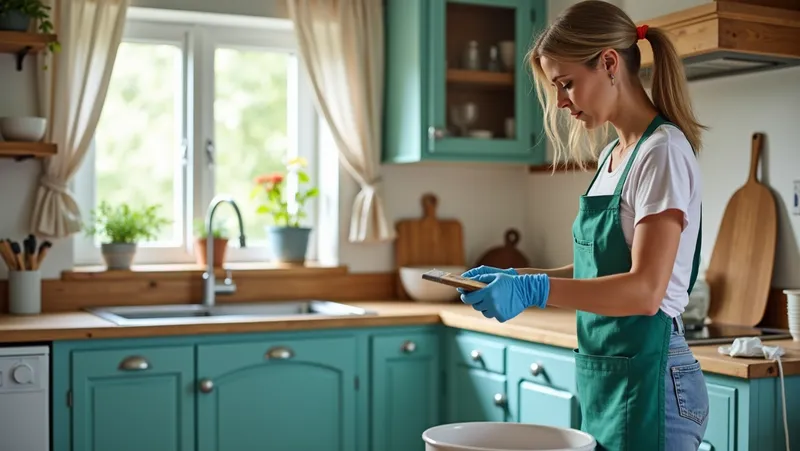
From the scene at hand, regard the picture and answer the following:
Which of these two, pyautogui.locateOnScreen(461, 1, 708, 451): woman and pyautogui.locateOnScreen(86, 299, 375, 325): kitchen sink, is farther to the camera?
pyautogui.locateOnScreen(86, 299, 375, 325): kitchen sink

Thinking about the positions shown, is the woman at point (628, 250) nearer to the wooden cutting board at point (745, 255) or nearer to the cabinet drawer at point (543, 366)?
the cabinet drawer at point (543, 366)

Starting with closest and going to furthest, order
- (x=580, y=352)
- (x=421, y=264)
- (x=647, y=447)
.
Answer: (x=647, y=447) < (x=580, y=352) < (x=421, y=264)

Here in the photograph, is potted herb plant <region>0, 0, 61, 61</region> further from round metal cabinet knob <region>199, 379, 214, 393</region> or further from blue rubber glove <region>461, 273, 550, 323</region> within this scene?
blue rubber glove <region>461, 273, 550, 323</region>

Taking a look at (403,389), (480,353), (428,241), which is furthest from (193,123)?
(480,353)

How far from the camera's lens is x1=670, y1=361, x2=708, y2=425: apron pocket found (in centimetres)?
179

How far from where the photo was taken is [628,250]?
1.78m

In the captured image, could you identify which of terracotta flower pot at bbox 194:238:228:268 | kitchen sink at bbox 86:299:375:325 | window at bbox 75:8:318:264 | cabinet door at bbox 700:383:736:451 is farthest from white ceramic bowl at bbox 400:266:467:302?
cabinet door at bbox 700:383:736:451

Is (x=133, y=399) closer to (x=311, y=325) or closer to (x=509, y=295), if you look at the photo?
(x=311, y=325)

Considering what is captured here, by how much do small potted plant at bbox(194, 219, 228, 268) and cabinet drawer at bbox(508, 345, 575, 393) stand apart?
1.23m

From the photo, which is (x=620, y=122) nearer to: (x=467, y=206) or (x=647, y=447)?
(x=647, y=447)

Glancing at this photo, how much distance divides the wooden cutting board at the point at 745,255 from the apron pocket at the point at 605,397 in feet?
4.60

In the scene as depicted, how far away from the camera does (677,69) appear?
6.03ft

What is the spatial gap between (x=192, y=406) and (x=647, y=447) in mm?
1851

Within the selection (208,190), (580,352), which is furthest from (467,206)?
(580,352)
